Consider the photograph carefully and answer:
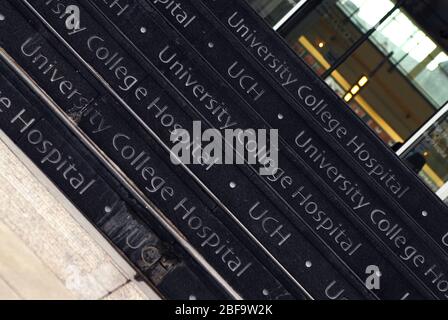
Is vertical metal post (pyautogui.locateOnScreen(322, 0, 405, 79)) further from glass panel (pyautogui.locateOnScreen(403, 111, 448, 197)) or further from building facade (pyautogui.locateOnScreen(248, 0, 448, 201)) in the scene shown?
glass panel (pyautogui.locateOnScreen(403, 111, 448, 197))

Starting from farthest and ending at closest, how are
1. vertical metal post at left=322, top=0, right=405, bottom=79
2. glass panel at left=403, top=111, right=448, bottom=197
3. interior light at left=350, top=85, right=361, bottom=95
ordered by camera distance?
interior light at left=350, top=85, right=361, bottom=95
vertical metal post at left=322, top=0, right=405, bottom=79
glass panel at left=403, top=111, right=448, bottom=197

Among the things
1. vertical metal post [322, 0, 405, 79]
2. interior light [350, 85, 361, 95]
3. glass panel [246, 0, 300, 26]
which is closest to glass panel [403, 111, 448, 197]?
interior light [350, 85, 361, 95]

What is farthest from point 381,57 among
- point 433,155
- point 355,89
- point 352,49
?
point 433,155

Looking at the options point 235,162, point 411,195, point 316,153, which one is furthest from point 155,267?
point 411,195

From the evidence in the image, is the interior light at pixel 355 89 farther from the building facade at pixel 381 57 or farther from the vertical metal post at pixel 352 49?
the vertical metal post at pixel 352 49

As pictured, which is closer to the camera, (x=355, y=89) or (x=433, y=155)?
(x=433, y=155)

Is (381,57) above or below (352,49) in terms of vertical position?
below

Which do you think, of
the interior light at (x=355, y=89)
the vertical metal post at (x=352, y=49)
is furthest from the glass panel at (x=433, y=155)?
the vertical metal post at (x=352, y=49)

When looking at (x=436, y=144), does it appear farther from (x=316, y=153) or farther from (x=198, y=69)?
(x=198, y=69)

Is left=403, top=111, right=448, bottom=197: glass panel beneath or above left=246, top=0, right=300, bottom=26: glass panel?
beneath

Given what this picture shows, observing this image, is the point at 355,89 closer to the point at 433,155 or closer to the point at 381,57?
the point at 381,57

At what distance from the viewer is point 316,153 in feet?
62.8

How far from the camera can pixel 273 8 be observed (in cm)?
2189

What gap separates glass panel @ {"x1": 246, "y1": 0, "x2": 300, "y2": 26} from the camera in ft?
71.7
